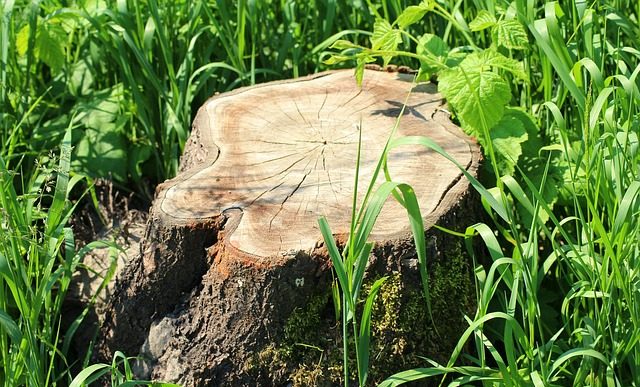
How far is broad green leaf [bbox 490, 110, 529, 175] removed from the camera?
2467 millimetres

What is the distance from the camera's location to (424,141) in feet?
6.50

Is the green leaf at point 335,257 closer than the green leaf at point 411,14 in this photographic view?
Yes

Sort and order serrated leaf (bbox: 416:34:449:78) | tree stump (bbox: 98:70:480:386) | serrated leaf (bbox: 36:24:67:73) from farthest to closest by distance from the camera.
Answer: serrated leaf (bbox: 36:24:67:73), serrated leaf (bbox: 416:34:449:78), tree stump (bbox: 98:70:480:386)

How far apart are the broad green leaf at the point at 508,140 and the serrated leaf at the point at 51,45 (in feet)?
4.59

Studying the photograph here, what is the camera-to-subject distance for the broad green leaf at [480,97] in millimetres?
2461

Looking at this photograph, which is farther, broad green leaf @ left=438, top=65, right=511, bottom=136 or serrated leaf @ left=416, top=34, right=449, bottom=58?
serrated leaf @ left=416, top=34, right=449, bottom=58

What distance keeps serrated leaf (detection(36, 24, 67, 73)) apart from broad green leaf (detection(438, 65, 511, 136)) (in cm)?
127

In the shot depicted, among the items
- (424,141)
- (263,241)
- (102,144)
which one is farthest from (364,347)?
(102,144)

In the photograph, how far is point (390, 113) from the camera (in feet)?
8.80

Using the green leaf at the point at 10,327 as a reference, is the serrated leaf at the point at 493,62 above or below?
above

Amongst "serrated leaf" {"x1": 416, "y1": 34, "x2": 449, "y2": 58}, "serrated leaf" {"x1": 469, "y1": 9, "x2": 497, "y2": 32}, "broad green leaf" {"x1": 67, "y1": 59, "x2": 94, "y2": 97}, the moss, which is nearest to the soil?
"broad green leaf" {"x1": 67, "y1": 59, "x2": 94, "y2": 97}

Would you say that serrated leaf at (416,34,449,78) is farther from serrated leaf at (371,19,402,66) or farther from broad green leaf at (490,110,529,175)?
broad green leaf at (490,110,529,175)

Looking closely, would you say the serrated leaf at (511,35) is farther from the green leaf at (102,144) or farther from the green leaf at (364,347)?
the green leaf at (102,144)

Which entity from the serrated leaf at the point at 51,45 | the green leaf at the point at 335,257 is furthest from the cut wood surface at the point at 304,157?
the serrated leaf at the point at 51,45
